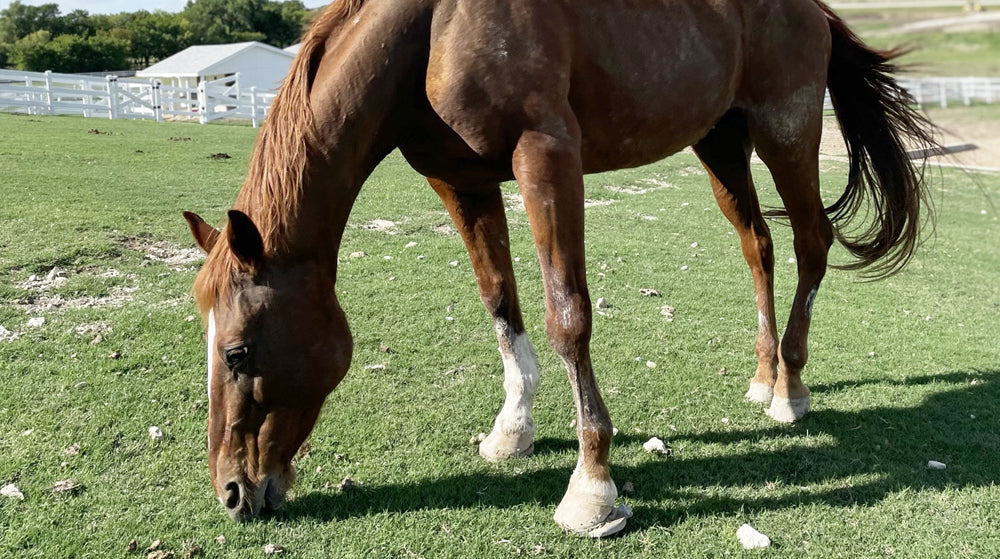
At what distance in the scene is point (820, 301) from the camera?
217 inches

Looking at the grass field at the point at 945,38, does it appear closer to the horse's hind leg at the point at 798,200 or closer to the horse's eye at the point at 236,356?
the horse's eye at the point at 236,356

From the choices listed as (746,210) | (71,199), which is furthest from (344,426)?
(71,199)

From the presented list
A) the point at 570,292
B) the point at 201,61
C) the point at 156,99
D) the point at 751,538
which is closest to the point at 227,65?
the point at 201,61

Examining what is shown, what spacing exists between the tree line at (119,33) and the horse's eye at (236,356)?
142ft

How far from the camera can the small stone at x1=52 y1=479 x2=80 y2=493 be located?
262 cm

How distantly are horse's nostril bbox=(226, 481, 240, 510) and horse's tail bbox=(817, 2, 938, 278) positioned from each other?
3.26m

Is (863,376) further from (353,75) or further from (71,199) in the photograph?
(71,199)

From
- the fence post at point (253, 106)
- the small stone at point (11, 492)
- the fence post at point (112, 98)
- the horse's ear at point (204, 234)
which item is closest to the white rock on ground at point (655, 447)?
the horse's ear at point (204, 234)

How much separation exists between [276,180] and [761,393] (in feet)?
8.96

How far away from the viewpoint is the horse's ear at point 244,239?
6.75ft

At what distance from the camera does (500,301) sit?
3.12 m

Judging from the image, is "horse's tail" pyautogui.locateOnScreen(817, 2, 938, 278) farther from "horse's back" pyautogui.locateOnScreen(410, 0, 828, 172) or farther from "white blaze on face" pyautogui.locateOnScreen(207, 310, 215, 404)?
"white blaze on face" pyautogui.locateOnScreen(207, 310, 215, 404)

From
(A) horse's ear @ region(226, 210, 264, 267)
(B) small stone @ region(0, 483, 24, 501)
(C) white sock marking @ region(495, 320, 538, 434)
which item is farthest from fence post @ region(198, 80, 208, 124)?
(A) horse's ear @ region(226, 210, 264, 267)

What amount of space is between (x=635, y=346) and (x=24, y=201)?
615 centimetres
